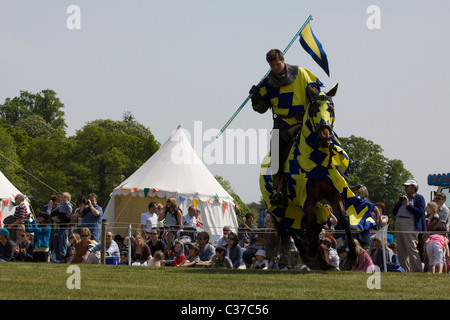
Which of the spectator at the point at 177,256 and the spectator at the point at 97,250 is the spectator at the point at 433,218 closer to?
the spectator at the point at 177,256

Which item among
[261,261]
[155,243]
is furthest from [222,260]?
[155,243]

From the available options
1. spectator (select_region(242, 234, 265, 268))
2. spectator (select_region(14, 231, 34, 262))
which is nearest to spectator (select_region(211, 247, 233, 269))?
spectator (select_region(242, 234, 265, 268))

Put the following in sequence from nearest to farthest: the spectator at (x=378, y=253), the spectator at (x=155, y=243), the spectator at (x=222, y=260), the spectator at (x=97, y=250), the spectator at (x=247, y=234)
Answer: the spectator at (x=378, y=253), the spectator at (x=222, y=260), the spectator at (x=97, y=250), the spectator at (x=155, y=243), the spectator at (x=247, y=234)

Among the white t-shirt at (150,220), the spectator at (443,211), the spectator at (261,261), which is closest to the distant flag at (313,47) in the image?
the spectator at (443,211)

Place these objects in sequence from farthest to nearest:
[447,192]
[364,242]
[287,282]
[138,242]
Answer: [447,192] < [138,242] < [364,242] < [287,282]

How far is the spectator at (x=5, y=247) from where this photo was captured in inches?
688

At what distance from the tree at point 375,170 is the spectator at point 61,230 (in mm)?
51408

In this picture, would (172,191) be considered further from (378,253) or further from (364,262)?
(364,262)

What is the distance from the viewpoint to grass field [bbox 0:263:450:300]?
7.95 metres

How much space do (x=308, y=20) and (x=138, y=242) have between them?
6.25 m

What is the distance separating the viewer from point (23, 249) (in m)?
17.8

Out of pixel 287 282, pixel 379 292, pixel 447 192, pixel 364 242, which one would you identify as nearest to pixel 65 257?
pixel 364 242
